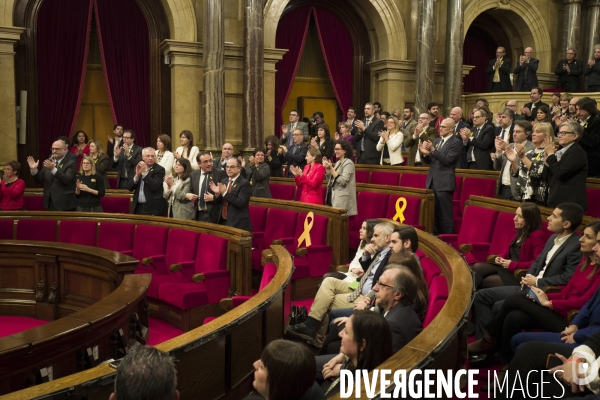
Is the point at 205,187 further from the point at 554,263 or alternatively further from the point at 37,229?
the point at 554,263

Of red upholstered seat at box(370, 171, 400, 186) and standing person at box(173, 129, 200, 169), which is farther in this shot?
red upholstered seat at box(370, 171, 400, 186)

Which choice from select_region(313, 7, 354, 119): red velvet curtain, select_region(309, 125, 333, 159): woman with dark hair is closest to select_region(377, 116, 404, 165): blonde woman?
select_region(309, 125, 333, 159): woman with dark hair

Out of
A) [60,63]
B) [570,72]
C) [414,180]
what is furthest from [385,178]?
[60,63]

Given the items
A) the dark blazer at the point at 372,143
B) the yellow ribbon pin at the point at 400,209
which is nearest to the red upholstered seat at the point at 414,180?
the dark blazer at the point at 372,143

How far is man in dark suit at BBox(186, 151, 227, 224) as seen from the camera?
18.3ft

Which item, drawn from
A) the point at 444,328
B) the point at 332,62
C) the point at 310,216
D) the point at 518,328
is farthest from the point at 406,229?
the point at 332,62

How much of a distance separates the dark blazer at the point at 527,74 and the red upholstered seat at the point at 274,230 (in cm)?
629

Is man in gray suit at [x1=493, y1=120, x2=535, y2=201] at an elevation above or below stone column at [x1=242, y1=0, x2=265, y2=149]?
below

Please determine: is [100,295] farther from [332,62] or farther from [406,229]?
[332,62]

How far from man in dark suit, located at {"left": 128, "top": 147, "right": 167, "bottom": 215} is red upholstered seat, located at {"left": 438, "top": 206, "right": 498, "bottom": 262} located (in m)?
2.68

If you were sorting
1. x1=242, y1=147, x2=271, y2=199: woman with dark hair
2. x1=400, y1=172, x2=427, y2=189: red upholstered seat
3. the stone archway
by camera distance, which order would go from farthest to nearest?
the stone archway → x1=400, y1=172, x2=427, y2=189: red upholstered seat → x1=242, y1=147, x2=271, y2=199: woman with dark hair

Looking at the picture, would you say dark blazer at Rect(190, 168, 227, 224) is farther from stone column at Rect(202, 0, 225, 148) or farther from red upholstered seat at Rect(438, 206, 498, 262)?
stone column at Rect(202, 0, 225, 148)

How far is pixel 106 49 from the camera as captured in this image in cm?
993

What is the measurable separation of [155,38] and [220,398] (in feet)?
26.5
